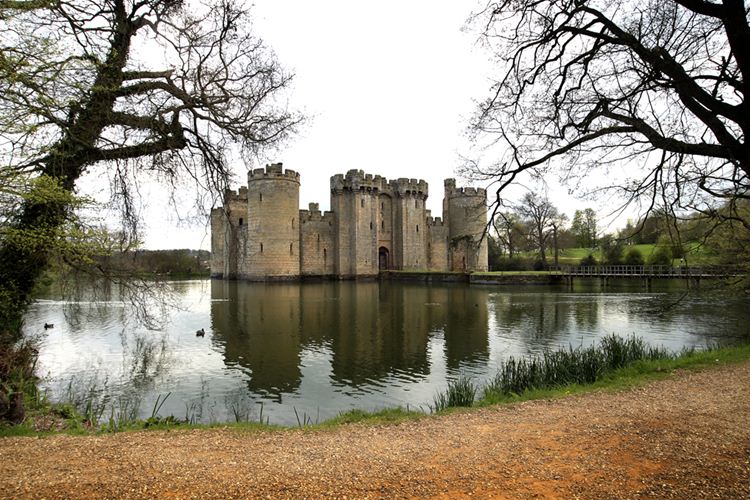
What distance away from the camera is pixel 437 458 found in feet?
12.0

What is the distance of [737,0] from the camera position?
9.98ft

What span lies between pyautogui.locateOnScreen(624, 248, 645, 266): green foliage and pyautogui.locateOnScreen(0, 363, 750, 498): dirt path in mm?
29954

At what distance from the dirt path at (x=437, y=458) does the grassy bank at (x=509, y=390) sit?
388 millimetres

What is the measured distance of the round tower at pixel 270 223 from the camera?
32.0 m

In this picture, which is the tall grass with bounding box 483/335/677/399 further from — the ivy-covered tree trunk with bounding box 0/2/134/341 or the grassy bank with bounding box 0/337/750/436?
the ivy-covered tree trunk with bounding box 0/2/134/341

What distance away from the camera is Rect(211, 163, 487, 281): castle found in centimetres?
3212

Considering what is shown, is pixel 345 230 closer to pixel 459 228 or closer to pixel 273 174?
pixel 273 174

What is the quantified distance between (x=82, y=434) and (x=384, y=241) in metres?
34.5

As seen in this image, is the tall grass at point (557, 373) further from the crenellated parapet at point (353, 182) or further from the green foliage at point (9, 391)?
the crenellated parapet at point (353, 182)

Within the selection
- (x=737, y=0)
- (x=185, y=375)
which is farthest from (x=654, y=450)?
(x=185, y=375)

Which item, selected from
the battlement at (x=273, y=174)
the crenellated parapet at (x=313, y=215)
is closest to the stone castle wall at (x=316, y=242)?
the crenellated parapet at (x=313, y=215)

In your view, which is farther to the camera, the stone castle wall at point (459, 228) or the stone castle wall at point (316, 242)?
the stone castle wall at point (459, 228)

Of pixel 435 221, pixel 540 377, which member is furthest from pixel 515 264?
pixel 540 377

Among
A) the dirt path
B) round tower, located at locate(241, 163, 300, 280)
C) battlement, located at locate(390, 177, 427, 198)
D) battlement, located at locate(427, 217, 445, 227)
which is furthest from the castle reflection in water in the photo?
battlement, located at locate(427, 217, 445, 227)
